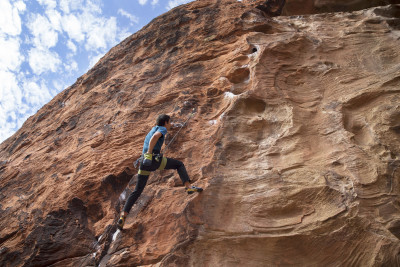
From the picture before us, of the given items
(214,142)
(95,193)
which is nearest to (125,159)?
(95,193)

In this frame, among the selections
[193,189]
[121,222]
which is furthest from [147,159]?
[121,222]

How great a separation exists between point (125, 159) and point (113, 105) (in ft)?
8.59

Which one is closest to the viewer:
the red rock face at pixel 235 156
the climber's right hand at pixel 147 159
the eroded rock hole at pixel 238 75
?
the red rock face at pixel 235 156

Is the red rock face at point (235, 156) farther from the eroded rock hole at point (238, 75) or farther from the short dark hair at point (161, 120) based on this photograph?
the short dark hair at point (161, 120)

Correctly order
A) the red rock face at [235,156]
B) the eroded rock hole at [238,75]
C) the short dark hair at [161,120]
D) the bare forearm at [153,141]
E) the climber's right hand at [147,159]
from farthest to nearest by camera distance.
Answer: the eroded rock hole at [238,75], the short dark hair at [161,120], the bare forearm at [153,141], the climber's right hand at [147,159], the red rock face at [235,156]

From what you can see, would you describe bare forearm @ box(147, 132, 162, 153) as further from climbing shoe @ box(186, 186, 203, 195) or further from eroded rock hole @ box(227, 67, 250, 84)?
eroded rock hole @ box(227, 67, 250, 84)

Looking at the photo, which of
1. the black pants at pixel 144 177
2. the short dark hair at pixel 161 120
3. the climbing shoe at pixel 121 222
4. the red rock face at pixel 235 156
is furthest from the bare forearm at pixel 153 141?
the climbing shoe at pixel 121 222

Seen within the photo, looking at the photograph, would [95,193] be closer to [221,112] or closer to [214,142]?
[214,142]

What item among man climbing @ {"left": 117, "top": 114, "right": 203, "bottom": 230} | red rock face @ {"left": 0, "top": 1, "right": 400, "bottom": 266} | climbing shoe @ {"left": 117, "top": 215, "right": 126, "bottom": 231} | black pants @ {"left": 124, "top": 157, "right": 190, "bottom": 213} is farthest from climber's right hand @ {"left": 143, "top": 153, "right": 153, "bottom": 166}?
climbing shoe @ {"left": 117, "top": 215, "right": 126, "bottom": 231}

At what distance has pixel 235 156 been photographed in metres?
6.24

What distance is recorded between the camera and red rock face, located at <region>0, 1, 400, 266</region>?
201 inches

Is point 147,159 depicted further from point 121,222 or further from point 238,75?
point 238,75

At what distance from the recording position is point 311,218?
5.16 m

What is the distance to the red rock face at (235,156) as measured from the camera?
5105 mm
